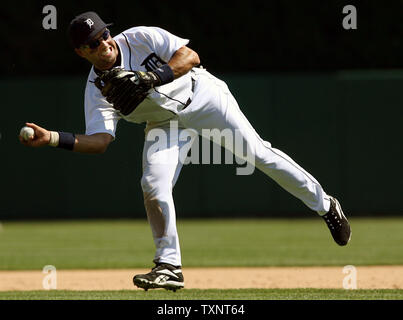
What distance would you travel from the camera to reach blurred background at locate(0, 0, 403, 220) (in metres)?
12.4

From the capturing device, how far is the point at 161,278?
5.19 m

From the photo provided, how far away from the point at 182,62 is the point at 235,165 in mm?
7156

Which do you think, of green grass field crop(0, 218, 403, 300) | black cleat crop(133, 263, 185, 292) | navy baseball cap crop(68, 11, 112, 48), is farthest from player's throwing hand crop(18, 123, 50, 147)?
green grass field crop(0, 218, 403, 300)

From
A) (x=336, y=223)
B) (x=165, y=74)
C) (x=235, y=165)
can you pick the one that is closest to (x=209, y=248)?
(x=235, y=165)

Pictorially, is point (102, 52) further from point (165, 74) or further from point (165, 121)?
point (165, 121)

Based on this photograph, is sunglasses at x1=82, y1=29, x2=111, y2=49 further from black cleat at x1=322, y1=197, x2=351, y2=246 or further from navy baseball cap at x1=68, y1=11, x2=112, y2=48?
black cleat at x1=322, y1=197, x2=351, y2=246

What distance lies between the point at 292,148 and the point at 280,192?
68 centimetres

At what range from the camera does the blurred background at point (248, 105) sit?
12.4m

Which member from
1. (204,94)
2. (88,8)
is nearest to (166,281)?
(204,94)

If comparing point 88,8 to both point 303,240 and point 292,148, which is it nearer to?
point 292,148

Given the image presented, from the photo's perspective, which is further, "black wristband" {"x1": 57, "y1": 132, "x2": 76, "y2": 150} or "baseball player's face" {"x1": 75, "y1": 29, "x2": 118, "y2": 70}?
"black wristband" {"x1": 57, "y1": 132, "x2": 76, "y2": 150}

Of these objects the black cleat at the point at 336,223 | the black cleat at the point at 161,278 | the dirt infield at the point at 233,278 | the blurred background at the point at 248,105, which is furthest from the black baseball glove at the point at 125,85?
the blurred background at the point at 248,105

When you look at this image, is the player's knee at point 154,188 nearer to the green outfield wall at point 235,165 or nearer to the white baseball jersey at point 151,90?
the white baseball jersey at point 151,90

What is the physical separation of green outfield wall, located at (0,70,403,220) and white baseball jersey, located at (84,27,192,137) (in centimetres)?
706
